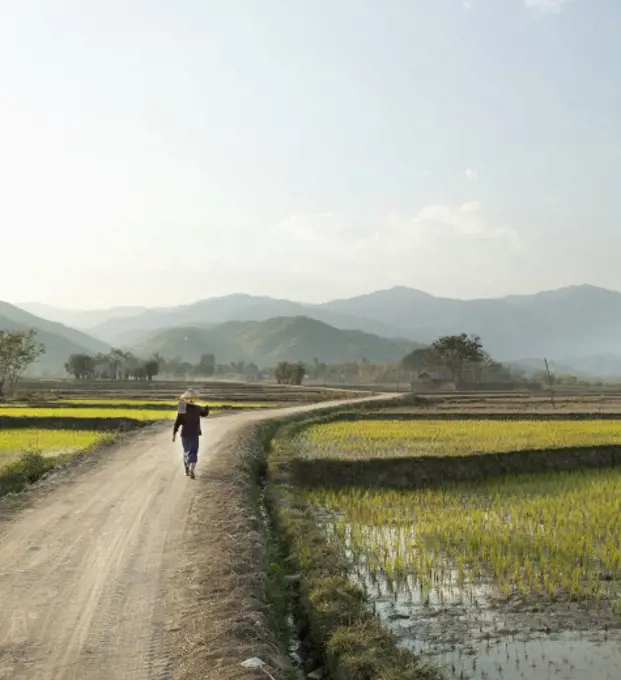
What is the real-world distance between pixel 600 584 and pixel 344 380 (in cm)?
13179

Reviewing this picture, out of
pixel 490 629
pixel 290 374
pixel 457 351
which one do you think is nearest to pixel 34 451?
pixel 490 629

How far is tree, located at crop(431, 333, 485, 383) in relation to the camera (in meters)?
89.6

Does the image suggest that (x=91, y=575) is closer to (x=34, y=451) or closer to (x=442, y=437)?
(x=34, y=451)

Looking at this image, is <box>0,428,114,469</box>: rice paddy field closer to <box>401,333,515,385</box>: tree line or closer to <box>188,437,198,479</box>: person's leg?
<box>188,437,198,479</box>: person's leg

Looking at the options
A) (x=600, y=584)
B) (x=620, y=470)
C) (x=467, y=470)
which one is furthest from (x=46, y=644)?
(x=620, y=470)

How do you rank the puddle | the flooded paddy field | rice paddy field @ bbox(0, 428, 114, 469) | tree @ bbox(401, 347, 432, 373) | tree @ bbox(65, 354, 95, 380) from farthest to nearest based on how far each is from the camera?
tree @ bbox(401, 347, 432, 373) → tree @ bbox(65, 354, 95, 380) → rice paddy field @ bbox(0, 428, 114, 469) → the flooded paddy field → the puddle

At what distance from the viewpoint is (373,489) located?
55.5 ft

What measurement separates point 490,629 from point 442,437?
16.7 m

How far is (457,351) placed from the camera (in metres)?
90.0

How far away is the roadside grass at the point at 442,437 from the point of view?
65.7ft

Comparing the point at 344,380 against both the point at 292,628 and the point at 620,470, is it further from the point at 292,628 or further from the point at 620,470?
the point at 292,628

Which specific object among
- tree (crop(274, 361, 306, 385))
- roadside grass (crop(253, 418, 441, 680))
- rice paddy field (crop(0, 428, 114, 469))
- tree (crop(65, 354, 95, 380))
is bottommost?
roadside grass (crop(253, 418, 441, 680))

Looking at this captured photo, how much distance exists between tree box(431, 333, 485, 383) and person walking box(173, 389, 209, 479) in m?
77.3

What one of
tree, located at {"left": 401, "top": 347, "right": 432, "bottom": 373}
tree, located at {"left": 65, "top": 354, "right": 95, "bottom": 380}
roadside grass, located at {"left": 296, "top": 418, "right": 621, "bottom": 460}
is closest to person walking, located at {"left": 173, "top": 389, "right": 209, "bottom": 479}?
roadside grass, located at {"left": 296, "top": 418, "right": 621, "bottom": 460}
